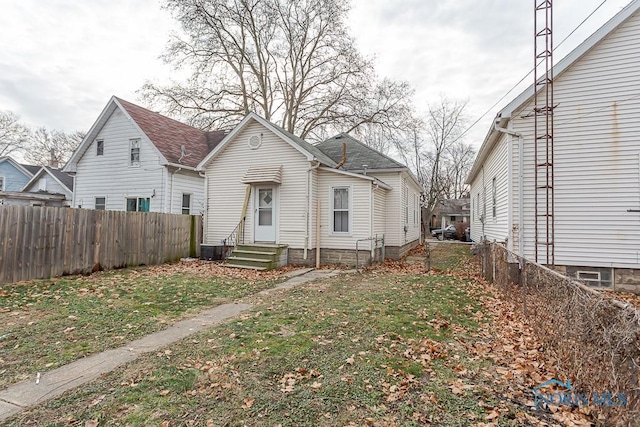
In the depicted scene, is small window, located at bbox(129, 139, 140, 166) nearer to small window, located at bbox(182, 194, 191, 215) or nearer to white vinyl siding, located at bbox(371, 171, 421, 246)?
small window, located at bbox(182, 194, 191, 215)

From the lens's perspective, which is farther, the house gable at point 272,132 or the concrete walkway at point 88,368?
the house gable at point 272,132

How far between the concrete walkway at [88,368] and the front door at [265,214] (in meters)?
6.70

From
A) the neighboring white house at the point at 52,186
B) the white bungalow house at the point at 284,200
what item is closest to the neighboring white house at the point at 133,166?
the white bungalow house at the point at 284,200

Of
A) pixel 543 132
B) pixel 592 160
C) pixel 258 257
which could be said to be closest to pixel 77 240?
pixel 258 257

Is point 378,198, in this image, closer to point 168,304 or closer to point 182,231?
point 182,231

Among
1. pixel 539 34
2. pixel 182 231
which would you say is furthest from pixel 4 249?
pixel 539 34

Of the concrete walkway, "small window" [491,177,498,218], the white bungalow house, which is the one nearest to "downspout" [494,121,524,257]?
"small window" [491,177,498,218]

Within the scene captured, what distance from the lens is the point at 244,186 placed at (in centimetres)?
1300

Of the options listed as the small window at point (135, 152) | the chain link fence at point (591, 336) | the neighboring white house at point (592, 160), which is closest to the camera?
the chain link fence at point (591, 336)

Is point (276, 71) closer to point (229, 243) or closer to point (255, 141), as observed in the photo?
point (255, 141)

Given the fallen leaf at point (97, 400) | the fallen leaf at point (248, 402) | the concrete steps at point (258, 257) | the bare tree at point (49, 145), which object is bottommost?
the fallen leaf at point (97, 400)

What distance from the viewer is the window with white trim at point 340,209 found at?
12.4 meters

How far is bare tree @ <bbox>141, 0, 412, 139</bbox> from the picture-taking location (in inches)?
877

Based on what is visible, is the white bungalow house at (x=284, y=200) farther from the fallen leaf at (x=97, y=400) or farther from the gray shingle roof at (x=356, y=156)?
the fallen leaf at (x=97, y=400)
